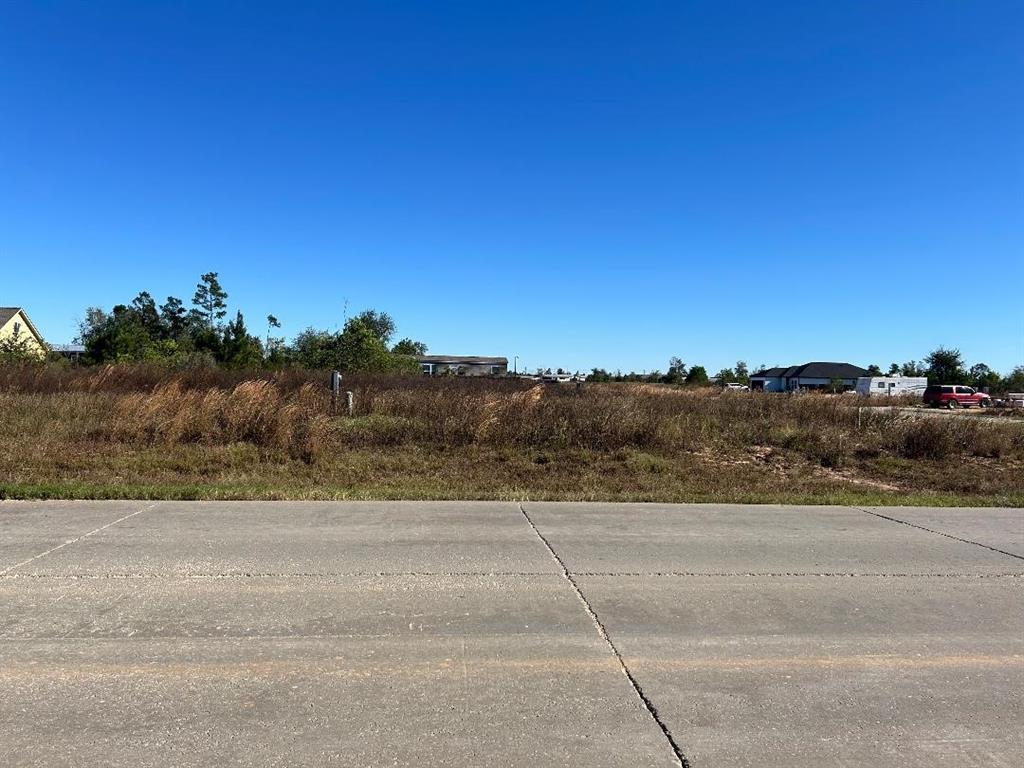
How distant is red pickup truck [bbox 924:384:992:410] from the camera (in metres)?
50.2

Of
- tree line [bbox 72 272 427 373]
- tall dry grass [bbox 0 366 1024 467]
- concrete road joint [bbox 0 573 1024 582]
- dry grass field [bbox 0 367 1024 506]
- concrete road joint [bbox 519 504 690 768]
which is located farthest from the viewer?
tree line [bbox 72 272 427 373]

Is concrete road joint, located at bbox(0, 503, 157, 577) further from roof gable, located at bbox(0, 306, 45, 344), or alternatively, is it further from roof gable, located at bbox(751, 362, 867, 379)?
roof gable, located at bbox(751, 362, 867, 379)

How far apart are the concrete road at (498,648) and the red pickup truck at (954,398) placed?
51.1m

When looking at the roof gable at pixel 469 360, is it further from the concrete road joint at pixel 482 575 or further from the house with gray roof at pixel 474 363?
the concrete road joint at pixel 482 575

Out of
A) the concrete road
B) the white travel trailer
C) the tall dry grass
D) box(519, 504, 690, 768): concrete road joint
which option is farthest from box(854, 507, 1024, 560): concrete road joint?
the white travel trailer

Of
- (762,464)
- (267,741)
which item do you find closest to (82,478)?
(267,741)

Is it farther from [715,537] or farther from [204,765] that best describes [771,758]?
[715,537]

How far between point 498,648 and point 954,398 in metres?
57.1

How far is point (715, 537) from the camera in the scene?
758cm

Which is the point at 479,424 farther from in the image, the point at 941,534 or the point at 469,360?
the point at 469,360

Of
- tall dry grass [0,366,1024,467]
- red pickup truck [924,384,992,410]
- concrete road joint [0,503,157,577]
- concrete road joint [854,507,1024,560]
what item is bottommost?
concrete road joint [0,503,157,577]

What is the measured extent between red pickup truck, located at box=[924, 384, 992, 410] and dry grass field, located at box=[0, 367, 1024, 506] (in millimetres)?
34631

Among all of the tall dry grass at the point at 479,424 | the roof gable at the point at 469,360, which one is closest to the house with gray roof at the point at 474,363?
the roof gable at the point at 469,360

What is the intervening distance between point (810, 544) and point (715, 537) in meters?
1.01
